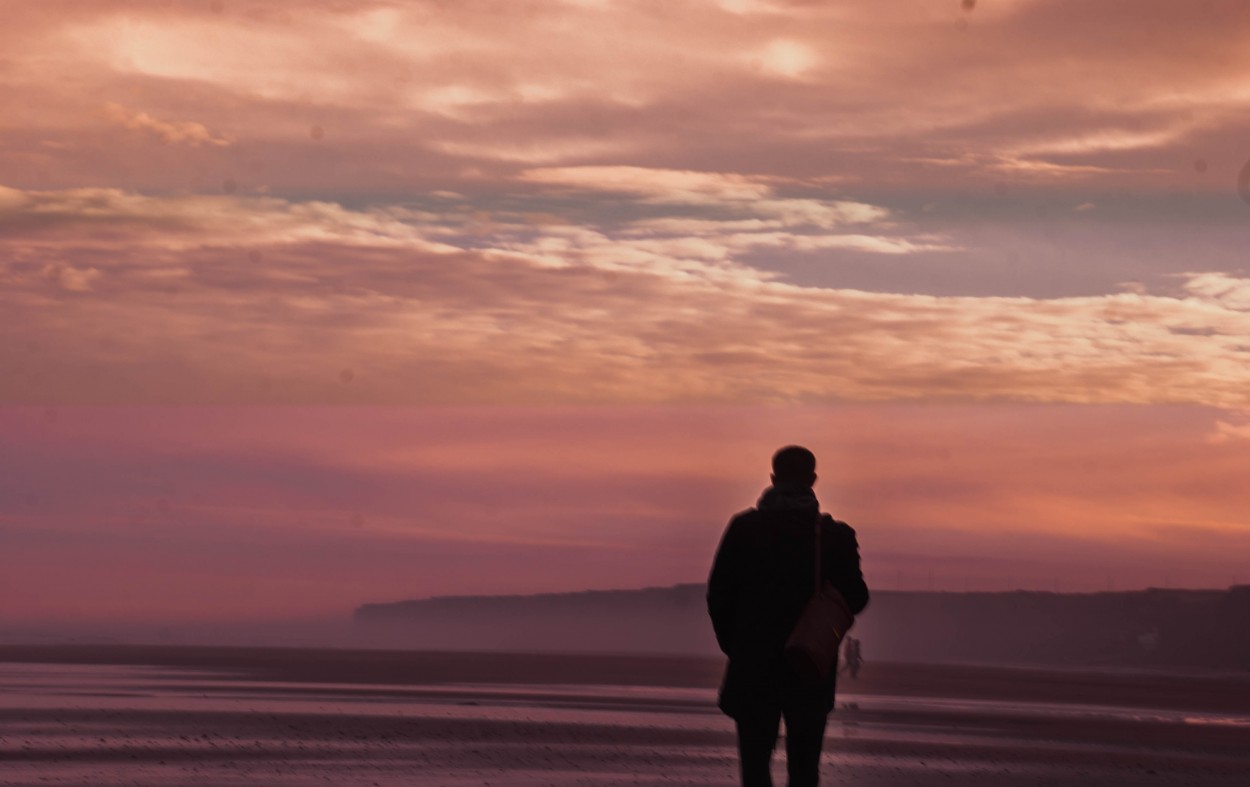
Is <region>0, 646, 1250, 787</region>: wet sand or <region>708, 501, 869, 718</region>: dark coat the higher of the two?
<region>708, 501, 869, 718</region>: dark coat

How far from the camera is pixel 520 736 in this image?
21.9 meters

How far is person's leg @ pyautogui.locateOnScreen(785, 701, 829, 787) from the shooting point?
27.5ft

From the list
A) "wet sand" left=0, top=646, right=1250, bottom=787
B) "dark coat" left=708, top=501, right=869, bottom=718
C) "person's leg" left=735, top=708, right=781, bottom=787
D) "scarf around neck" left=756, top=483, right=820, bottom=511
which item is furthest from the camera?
"wet sand" left=0, top=646, right=1250, bottom=787

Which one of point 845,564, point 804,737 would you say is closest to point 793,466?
point 845,564

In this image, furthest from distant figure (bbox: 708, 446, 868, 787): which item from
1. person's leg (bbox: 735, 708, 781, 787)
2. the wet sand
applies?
the wet sand

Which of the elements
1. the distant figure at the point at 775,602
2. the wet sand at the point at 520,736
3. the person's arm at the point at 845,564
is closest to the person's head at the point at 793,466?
the distant figure at the point at 775,602

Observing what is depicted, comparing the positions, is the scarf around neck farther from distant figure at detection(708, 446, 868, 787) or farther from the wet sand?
the wet sand

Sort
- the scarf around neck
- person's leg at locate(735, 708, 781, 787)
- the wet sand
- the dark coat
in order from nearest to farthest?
person's leg at locate(735, 708, 781, 787) < the dark coat < the scarf around neck < the wet sand

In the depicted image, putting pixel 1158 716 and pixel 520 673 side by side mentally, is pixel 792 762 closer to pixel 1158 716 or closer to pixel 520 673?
pixel 1158 716

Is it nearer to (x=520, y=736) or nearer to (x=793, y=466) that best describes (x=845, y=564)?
(x=793, y=466)

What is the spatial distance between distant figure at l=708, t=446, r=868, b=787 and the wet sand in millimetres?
6963

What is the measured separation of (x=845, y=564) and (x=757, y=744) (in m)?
1.00

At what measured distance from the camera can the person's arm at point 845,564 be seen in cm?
863

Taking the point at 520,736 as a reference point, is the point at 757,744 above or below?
above
